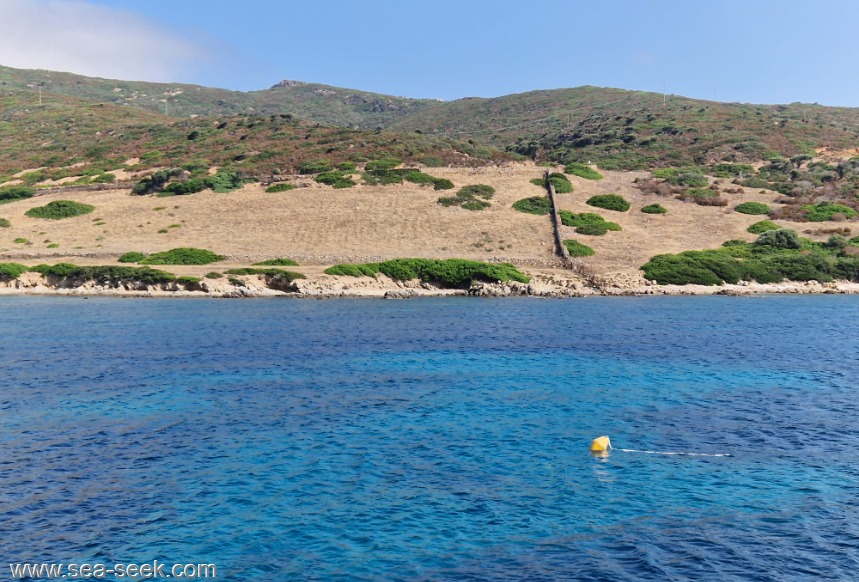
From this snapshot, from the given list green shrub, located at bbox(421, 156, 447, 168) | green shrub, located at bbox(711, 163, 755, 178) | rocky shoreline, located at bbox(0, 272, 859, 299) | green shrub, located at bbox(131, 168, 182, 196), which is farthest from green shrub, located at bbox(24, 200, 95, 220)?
green shrub, located at bbox(711, 163, 755, 178)

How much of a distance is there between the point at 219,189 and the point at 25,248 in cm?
2148

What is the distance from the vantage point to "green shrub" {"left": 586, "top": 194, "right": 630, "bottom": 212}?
75.4m

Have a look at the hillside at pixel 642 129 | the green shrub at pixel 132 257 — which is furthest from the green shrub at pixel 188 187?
the hillside at pixel 642 129

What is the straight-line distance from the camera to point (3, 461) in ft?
59.7

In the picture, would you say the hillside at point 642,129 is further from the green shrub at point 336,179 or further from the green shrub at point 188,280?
the green shrub at point 188,280

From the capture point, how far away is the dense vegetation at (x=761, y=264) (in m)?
58.3

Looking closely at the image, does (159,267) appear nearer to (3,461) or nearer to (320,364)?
(320,364)

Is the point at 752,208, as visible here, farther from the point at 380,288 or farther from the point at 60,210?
the point at 60,210

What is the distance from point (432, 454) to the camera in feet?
63.4

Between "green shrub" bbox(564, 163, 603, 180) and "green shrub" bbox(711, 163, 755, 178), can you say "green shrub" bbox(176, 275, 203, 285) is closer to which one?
"green shrub" bbox(564, 163, 603, 180)

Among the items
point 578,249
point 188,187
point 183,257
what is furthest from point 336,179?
point 578,249

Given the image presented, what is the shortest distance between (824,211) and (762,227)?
30.5 ft

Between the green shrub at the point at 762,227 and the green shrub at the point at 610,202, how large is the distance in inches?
479

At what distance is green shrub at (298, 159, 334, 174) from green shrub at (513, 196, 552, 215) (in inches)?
968
